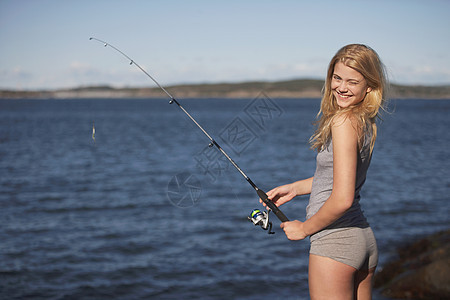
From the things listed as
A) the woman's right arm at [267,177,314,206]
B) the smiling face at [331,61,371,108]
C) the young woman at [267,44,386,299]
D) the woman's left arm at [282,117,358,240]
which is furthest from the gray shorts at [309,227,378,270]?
the smiling face at [331,61,371,108]

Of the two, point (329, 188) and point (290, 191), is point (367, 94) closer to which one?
point (329, 188)

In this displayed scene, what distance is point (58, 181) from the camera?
1744cm

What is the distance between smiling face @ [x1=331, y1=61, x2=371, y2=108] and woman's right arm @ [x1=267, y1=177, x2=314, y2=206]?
67 cm

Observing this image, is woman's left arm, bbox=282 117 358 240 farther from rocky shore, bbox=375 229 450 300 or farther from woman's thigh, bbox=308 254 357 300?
rocky shore, bbox=375 229 450 300

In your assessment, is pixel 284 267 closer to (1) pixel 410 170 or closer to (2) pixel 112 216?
(2) pixel 112 216

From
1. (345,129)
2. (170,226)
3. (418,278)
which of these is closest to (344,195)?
(345,129)

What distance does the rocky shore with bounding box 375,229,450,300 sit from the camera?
5.85m

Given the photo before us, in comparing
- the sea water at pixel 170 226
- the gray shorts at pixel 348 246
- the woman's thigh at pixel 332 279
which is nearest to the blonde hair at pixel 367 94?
the sea water at pixel 170 226

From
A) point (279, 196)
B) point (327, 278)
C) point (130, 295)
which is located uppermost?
point (279, 196)

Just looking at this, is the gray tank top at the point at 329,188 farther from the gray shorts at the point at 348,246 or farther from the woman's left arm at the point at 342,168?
the woman's left arm at the point at 342,168

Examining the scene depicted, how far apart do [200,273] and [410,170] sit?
1491 cm

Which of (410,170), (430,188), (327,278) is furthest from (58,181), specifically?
(327,278)

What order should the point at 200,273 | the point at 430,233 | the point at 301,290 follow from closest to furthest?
the point at 301,290, the point at 200,273, the point at 430,233

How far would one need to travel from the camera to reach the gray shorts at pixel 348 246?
7.41 ft
